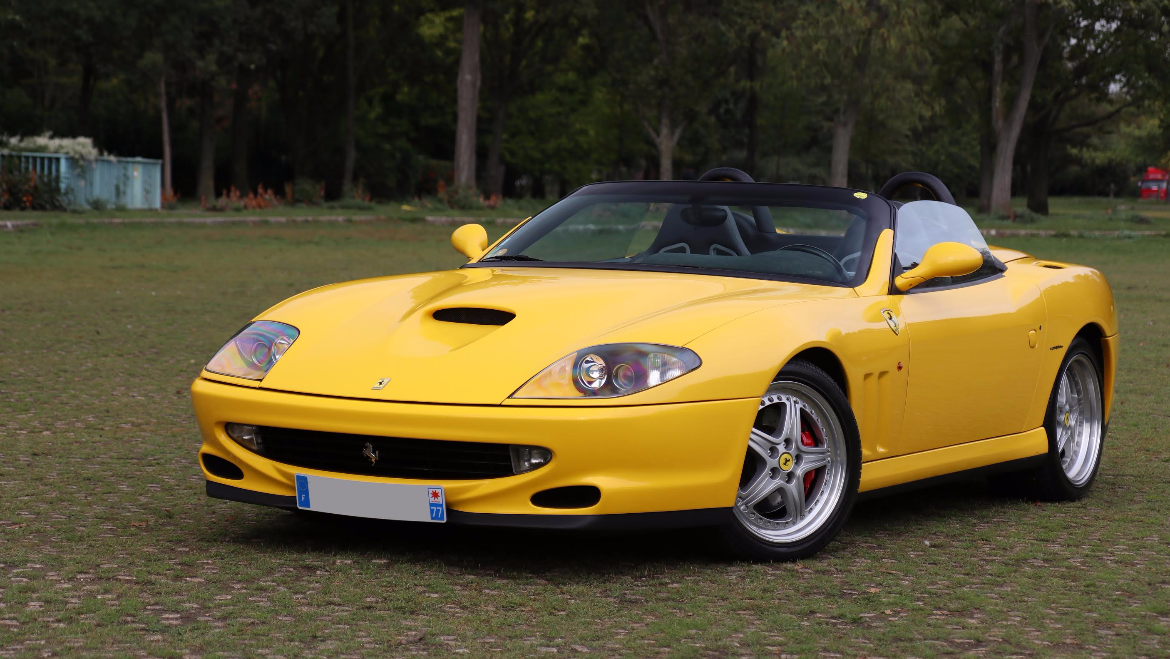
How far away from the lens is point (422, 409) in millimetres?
4309

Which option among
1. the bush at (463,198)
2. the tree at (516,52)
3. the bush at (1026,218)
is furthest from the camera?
the tree at (516,52)

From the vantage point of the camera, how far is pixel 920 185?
264 inches

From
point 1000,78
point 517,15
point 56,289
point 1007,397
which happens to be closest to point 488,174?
point 517,15

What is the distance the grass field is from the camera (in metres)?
3.74

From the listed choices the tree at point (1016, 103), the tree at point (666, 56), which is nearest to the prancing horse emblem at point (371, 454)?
the tree at point (1016, 103)

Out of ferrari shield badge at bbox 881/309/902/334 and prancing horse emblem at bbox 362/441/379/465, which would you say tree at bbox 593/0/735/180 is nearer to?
ferrari shield badge at bbox 881/309/902/334

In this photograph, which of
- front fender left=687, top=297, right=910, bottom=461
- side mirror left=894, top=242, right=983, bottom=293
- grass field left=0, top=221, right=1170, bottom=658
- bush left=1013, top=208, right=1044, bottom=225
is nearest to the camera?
grass field left=0, top=221, right=1170, bottom=658

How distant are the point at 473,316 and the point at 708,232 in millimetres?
1374

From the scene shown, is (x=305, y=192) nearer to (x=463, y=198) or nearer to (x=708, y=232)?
(x=463, y=198)

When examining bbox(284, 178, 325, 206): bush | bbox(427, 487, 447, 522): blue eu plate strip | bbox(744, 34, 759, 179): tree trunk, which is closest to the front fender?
bbox(427, 487, 447, 522): blue eu plate strip

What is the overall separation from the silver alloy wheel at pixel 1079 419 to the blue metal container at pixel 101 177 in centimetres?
2547

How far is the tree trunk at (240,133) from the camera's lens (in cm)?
4747

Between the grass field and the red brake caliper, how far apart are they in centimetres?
24

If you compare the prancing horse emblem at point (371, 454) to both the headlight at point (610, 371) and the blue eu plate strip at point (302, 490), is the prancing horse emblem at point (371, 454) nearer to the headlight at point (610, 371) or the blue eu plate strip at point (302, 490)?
the blue eu plate strip at point (302, 490)
